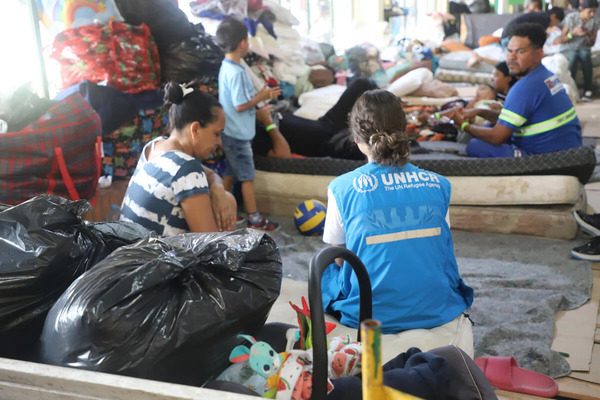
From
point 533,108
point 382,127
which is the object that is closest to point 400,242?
point 382,127

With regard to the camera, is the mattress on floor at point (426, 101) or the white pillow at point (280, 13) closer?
the white pillow at point (280, 13)

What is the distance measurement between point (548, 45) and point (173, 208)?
7.54 meters

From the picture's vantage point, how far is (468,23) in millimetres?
9281

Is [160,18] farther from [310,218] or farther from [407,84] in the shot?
[407,84]

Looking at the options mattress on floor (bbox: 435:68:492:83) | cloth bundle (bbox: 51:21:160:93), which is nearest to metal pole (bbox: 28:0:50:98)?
cloth bundle (bbox: 51:21:160:93)

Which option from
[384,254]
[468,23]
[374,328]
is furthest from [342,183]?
[468,23]

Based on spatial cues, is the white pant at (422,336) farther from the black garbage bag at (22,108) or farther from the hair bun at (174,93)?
the black garbage bag at (22,108)

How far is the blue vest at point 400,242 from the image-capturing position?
1.75 m

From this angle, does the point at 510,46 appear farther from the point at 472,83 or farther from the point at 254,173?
the point at 472,83

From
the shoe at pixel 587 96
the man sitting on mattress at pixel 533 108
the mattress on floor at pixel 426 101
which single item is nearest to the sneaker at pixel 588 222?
the man sitting on mattress at pixel 533 108

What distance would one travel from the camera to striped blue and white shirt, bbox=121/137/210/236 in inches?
80.6

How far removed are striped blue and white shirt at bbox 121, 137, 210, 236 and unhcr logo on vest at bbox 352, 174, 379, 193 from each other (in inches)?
22.5

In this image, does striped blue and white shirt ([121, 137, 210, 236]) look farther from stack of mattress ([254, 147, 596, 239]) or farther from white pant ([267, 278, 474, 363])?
stack of mattress ([254, 147, 596, 239])

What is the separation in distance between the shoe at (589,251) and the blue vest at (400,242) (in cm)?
155
